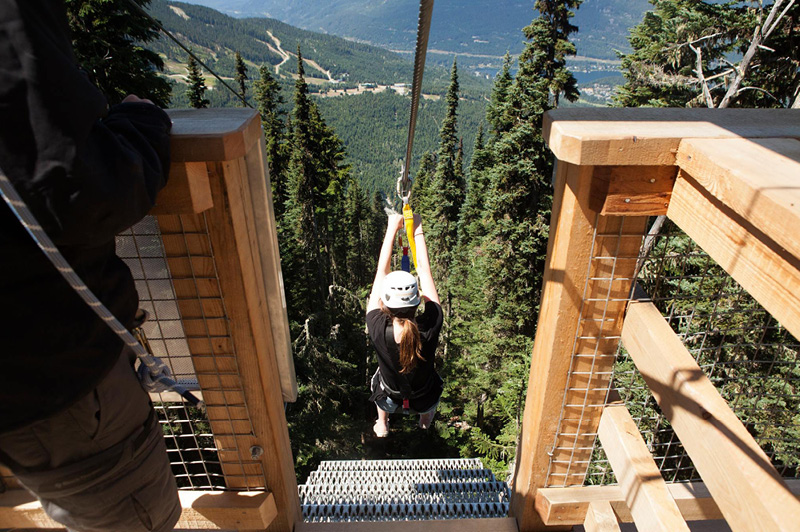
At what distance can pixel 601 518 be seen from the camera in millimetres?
2158

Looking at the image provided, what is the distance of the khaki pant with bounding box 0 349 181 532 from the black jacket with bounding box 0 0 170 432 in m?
0.12

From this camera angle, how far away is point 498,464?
1449 centimetres

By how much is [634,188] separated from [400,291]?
5.37ft

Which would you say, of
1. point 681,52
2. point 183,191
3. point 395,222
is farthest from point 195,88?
point 183,191

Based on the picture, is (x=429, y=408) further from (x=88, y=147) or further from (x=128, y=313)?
(x=88, y=147)

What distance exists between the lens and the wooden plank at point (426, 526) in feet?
8.12

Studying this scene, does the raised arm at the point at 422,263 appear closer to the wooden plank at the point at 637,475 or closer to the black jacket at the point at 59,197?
the wooden plank at the point at 637,475

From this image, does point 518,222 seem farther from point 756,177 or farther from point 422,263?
point 756,177

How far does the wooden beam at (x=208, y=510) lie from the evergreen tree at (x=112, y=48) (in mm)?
8688

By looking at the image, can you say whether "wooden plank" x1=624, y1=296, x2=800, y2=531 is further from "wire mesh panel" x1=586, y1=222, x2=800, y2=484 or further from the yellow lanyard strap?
the yellow lanyard strap

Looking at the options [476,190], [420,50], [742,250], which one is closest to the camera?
[742,250]

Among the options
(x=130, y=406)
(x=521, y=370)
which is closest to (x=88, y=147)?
(x=130, y=406)

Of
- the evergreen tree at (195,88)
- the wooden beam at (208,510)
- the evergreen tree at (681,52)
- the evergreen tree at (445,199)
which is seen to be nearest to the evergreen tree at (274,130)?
the evergreen tree at (195,88)

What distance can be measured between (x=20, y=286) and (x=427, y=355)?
7.85 ft
